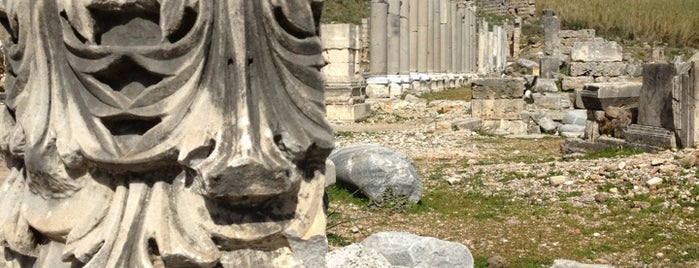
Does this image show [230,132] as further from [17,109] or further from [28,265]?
[28,265]

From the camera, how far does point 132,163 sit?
2527 millimetres

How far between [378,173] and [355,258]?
11.8ft

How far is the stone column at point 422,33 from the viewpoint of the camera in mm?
27984

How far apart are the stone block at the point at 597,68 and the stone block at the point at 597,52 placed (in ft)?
0.42

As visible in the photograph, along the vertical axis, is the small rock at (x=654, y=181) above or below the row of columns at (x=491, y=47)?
above

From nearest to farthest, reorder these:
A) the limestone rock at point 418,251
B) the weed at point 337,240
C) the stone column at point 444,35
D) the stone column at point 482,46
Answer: the limestone rock at point 418,251
the weed at point 337,240
the stone column at point 444,35
the stone column at point 482,46

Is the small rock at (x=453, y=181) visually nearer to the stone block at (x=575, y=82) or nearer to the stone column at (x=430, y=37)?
the stone block at (x=575, y=82)

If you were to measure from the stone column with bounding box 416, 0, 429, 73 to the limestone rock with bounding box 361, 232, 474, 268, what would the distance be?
23558 mm

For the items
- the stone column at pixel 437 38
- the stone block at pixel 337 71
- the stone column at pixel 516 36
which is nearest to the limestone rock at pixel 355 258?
the stone block at pixel 337 71

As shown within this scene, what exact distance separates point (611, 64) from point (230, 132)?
21051mm

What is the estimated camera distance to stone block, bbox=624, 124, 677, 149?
1056 cm

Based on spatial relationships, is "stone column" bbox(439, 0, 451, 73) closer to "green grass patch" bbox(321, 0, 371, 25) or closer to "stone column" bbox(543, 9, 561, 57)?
"stone column" bbox(543, 9, 561, 57)

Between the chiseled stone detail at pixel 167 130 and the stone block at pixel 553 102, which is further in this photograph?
the stone block at pixel 553 102

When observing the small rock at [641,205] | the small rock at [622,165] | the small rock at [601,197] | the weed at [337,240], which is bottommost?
the small rock at [601,197]
